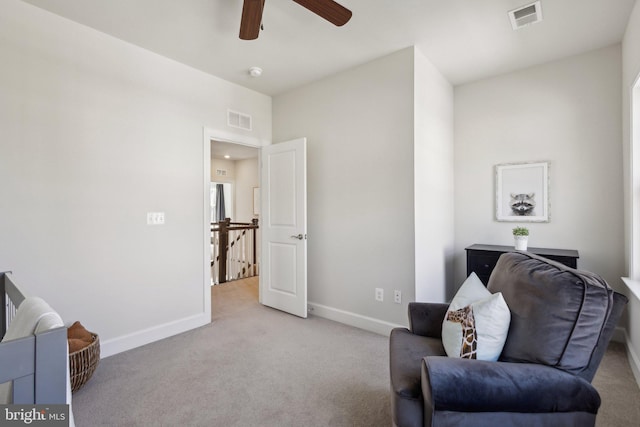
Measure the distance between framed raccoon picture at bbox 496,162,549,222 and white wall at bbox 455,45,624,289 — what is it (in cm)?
7

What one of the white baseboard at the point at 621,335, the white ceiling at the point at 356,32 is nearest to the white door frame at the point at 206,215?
the white ceiling at the point at 356,32

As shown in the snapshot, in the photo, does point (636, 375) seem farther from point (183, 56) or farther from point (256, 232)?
point (256, 232)

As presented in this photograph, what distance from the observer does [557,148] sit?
3.12 metres

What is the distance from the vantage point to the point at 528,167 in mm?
3256

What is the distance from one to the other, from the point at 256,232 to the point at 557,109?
489 cm

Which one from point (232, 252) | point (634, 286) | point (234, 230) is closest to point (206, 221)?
point (234, 230)

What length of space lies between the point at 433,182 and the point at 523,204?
1025mm

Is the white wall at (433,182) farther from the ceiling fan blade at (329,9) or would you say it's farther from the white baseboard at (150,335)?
the white baseboard at (150,335)

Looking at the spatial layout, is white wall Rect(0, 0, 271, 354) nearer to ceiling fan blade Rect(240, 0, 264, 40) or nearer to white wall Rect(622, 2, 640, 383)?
ceiling fan blade Rect(240, 0, 264, 40)

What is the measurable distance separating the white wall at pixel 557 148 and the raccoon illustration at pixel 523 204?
0.15 metres

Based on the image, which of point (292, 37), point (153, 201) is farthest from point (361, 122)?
point (153, 201)

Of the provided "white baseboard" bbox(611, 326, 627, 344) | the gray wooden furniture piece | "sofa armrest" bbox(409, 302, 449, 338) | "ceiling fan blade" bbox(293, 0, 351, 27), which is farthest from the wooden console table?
the gray wooden furniture piece

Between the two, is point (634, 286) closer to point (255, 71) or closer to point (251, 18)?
point (251, 18)

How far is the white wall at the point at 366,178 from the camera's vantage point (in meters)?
2.90
